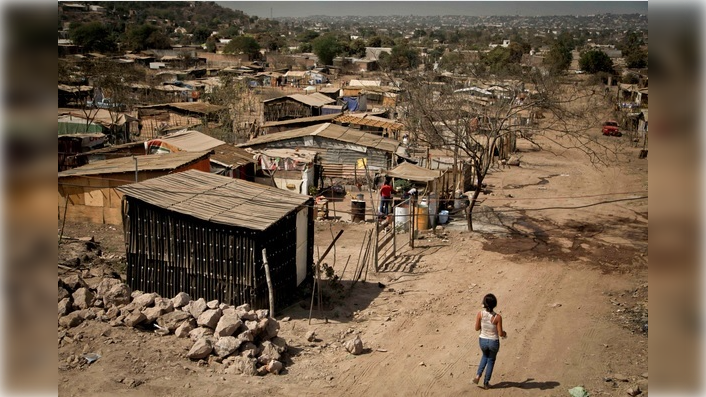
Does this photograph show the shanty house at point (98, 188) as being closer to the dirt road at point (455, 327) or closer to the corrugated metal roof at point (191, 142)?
the dirt road at point (455, 327)

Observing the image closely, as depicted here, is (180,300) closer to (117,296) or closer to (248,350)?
(117,296)

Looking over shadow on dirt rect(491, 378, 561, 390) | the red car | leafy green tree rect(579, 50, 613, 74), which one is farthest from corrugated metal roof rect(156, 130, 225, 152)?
leafy green tree rect(579, 50, 613, 74)

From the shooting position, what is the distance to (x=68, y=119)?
83.8 feet

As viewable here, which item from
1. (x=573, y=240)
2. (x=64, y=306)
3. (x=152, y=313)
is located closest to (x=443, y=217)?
(x=573, y=240)

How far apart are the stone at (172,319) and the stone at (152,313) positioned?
0.18 feet

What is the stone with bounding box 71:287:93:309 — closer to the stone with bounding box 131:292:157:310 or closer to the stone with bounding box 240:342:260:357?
the stone with bounding box 131:292:157:310

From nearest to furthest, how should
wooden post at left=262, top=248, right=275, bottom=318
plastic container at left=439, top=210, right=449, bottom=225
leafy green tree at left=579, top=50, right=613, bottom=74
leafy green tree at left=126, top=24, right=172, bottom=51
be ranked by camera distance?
wooden post at left=262, top=248, right=275, bottom=318
plastic container at left=439, top=210, right=449, bottom=225
leafy green tree at left=579, top=50, right=613, bottom=74
leafy green tree at left=126, top=24, right=172, bottom=51

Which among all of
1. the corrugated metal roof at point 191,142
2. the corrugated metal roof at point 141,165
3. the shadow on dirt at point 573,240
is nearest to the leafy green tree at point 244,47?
the corrugated metal roof at point 191,142

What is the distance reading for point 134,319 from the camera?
8641mm

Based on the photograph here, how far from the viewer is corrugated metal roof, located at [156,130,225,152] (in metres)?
20.1

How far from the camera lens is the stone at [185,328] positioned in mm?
8672
